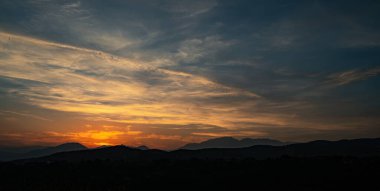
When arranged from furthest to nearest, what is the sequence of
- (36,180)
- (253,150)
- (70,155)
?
(253,150) < (70,155) < (36,180)

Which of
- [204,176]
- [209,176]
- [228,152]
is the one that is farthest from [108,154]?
[209,176]

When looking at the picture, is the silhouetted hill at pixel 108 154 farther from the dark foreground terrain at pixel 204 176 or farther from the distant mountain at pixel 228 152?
the dark foreground terrain at pixel 204 176

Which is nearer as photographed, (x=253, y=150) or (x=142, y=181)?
(x=142, y=181)

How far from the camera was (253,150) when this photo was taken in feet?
319

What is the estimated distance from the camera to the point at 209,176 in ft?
122

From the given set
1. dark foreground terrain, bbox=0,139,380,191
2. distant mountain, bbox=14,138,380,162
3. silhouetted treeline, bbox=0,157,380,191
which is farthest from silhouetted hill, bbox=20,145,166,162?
silhouetted treeline, bbox=0,157,380,191

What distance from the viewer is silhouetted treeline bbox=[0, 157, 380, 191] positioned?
1212 inches

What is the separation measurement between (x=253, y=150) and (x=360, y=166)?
6230cm

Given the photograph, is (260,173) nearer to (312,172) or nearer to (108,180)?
(312,172)

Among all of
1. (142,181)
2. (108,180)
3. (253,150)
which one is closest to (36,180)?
A: (108,180)

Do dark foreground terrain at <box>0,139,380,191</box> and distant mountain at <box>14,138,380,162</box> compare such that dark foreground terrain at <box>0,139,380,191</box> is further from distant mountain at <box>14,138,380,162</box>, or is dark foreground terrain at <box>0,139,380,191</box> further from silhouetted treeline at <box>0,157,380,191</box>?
distant mountain at <box>14,138,380,162</box>

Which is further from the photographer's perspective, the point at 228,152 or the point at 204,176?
the point at 228,152

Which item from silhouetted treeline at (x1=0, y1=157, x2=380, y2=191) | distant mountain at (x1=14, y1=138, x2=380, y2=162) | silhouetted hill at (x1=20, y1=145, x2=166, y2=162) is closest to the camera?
silhouetted treeline at (x1=0, y1=157, x2=380, y2=191)

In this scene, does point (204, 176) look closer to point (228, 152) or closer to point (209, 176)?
point (209, 176)
